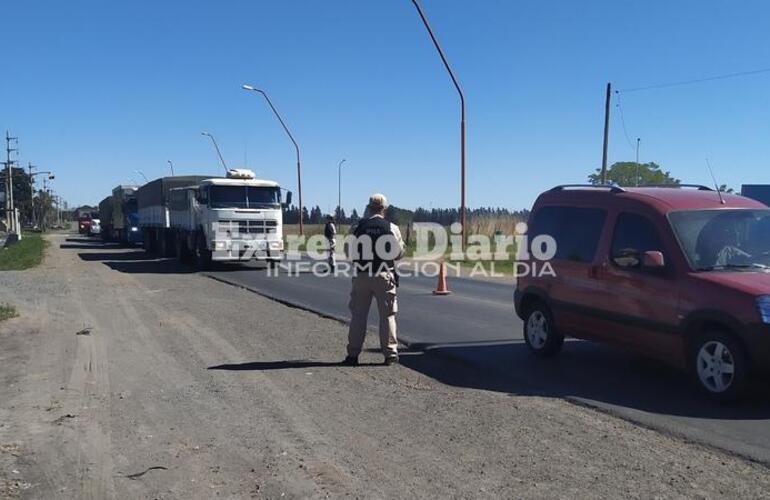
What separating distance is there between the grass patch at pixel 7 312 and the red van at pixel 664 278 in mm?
8701

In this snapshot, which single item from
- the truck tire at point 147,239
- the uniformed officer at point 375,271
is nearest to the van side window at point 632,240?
the uniformed officer at point 375,271

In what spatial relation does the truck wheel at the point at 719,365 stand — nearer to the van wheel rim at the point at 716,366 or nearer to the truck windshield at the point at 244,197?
the van wheel rim at the point at 716,366

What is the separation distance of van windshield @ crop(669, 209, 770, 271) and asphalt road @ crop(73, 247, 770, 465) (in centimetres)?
121

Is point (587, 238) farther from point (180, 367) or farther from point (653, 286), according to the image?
point (180, 367)


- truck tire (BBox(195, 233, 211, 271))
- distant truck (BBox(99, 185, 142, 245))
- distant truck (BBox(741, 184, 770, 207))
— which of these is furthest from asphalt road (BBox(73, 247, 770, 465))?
distant truck (BBox(99, 185, 142, 245))

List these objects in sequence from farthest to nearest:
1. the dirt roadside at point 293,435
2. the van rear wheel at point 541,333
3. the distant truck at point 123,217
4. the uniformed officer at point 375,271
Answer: the distant truck at point 123,217 < the van rear wheel at point 541,333 < the uniformed officer at point 375,271 < the dirt roadside at point 293,435

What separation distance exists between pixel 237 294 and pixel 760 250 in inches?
495

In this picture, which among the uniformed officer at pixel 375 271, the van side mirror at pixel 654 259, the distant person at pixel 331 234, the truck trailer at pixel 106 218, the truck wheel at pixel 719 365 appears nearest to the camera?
the truck wheel at pixel 719 365

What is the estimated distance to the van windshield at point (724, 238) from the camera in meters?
7.26

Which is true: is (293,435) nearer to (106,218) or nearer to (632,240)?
(632,240)

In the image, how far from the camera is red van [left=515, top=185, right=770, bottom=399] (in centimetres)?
670

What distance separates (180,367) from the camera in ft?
28.7

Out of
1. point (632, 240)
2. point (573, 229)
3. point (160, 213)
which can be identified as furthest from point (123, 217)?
point (632, 240)

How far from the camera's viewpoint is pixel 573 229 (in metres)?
8.84
